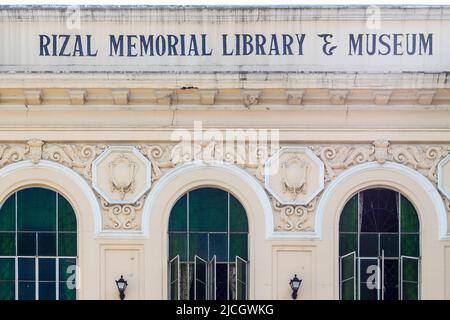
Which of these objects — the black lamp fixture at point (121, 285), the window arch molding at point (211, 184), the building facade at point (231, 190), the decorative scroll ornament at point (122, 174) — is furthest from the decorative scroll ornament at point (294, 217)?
the black lamp fixture at point (121, 285)

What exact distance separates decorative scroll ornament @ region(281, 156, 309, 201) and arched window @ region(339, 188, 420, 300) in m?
0.97

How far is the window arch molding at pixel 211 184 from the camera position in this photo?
611 inches

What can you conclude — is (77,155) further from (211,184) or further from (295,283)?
(295,283)

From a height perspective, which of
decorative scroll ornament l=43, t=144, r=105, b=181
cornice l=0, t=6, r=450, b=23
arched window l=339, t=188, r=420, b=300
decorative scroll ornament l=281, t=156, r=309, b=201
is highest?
cornice l=0, t=6, r=450, b=23

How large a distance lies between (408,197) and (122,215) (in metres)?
4.80

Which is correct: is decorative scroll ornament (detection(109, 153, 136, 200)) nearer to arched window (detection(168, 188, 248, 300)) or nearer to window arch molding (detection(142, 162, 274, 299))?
window arch molding (detection(142, 162, 274, 299))

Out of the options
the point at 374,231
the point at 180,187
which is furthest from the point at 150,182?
the point at 374,231

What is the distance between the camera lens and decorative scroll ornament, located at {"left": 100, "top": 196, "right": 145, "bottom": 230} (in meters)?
15.6

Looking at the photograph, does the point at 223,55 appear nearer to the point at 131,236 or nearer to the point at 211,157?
the point at 211,157

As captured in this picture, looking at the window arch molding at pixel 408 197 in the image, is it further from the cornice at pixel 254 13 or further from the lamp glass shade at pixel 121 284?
the lamp glass shade at pixel 121 284

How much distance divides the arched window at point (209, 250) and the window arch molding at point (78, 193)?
1285mm

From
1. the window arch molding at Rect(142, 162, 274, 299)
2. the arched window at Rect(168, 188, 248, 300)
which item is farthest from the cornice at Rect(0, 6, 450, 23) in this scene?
the arched window at Rect(168, 188, 248, 300)

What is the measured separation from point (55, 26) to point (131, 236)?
12.6 feet

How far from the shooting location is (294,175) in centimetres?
1555
